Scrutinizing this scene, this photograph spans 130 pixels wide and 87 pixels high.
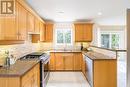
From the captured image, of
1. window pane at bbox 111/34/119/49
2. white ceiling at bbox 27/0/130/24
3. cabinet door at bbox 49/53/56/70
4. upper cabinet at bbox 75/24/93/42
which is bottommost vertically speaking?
cabinet door at bbox 49/53/56/70

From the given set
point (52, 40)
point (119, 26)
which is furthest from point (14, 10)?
point (119, 26)

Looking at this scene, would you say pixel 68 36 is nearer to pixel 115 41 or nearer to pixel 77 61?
pixel 77 61

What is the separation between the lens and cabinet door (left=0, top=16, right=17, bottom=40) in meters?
3.37

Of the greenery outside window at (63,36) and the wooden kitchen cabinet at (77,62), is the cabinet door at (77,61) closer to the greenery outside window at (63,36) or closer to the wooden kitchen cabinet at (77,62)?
the wooden kitchen cabinet at (77,62)

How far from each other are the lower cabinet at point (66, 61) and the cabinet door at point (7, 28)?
4.68 metres

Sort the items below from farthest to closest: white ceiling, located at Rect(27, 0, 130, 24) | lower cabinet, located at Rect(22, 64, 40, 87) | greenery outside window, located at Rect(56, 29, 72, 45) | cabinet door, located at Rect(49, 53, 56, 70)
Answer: greenery outside window, located at Rect(56, 29, 72, 45) < cabinet door, located at Rect(49, 53, 56, 70) < white ceiling, located at Rect(27, 0, 130, 24) < lower cabinet, located at Rect(22, 64, 40, 87)

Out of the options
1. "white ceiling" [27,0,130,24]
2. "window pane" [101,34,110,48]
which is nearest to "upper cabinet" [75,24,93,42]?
"white ceiling" [27,0,130,24]

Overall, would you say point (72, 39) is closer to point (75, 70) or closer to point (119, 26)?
point (75, 70)

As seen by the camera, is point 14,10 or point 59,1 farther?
point 59,1

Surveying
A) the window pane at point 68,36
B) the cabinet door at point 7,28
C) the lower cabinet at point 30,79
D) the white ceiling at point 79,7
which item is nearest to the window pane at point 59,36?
the window pane at point 68,36

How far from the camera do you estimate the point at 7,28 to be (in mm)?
3432

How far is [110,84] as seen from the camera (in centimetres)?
485

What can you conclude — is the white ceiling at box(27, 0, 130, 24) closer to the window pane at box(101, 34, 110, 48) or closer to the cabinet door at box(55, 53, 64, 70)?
the cabinet door at box(55, 53, 64, 70)

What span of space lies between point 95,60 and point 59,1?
1.74m
